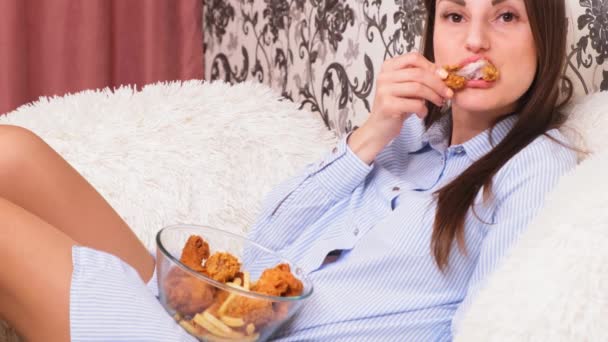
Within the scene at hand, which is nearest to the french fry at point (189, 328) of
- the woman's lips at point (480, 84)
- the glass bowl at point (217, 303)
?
the glass bowl at point (217, 303)

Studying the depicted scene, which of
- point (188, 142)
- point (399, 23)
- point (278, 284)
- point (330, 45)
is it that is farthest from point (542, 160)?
point (330, 45)

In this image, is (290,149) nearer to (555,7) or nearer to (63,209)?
(63,209)

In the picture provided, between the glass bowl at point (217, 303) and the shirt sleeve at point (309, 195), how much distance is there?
0.78 ft

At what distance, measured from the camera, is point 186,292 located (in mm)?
966

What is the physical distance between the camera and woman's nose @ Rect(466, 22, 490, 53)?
109 centimetres

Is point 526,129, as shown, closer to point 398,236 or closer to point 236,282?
point 398,236

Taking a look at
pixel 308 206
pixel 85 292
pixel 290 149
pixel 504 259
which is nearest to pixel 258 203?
pixel 290 149

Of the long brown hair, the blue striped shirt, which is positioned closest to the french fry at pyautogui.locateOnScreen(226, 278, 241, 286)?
the blue striped shirt

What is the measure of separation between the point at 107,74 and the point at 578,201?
1.83 metres

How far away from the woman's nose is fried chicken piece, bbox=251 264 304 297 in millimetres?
416

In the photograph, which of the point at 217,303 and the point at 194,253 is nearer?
the point at 217,303

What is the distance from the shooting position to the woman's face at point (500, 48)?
109 cm

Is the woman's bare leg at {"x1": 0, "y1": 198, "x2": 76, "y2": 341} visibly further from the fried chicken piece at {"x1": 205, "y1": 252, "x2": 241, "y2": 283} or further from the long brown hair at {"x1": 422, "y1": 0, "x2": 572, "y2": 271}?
the long brown hair at {"x1": 422, "y1": 0, "x2": 572, "y2": 271}

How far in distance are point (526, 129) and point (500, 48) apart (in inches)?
4.9
